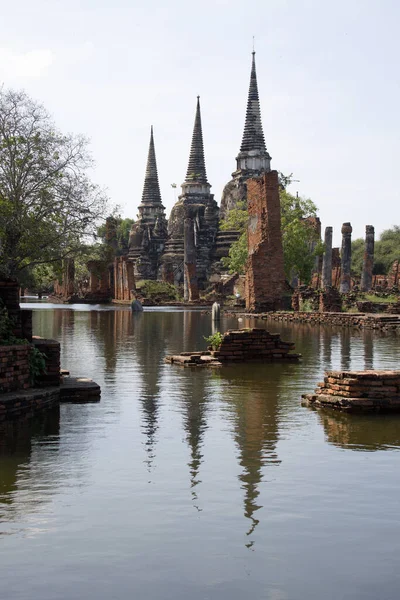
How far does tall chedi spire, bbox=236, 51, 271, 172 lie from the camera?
226 ft

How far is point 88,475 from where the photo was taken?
5.77 m

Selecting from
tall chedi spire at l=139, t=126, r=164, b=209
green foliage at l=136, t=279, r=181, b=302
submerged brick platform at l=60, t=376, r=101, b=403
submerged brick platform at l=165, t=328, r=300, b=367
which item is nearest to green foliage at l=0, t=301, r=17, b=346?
submerged brick platform at l=60, t=376, r=101, b=403

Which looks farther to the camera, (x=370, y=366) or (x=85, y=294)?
(x=85, y=294)

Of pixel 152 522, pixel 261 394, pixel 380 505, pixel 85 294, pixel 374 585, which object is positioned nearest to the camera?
pixel 374 585

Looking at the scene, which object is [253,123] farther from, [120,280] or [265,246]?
[265,246]

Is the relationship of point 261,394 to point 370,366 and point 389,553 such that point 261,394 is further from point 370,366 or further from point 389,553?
point 389,553

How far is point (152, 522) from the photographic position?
4.68m

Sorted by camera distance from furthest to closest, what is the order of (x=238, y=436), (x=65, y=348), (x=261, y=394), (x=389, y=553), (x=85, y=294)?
(x=85, y=294) < (x=65, y=348) < (x=261, y=394) < (x=238, y=436) < (x=389, y=553)

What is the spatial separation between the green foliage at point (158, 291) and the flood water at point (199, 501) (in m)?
42.5

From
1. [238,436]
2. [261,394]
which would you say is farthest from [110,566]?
[261,394]

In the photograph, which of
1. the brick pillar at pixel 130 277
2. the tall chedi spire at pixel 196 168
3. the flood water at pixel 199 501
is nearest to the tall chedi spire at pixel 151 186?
the tall chedi spire at pixel 196 168

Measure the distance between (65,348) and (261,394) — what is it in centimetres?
728

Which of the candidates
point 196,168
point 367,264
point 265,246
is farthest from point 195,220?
point 265,246

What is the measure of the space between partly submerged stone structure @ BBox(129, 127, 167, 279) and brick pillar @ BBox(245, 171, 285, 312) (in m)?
39.5
